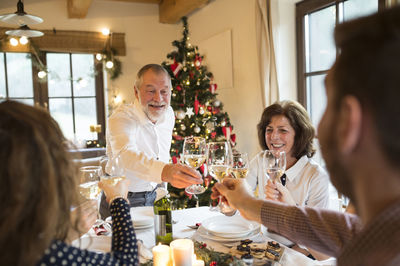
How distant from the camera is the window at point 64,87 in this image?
208 inches

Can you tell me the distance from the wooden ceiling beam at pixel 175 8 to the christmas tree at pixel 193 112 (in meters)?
1.10

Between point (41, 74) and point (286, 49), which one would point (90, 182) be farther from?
point (41, 74)

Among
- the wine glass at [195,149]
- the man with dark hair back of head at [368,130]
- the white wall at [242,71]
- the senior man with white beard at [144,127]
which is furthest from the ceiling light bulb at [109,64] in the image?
the man with dark hair back of head at [368,130]

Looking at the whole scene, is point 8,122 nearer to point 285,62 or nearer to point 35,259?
point 35,259

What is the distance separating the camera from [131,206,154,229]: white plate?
156 centimetres

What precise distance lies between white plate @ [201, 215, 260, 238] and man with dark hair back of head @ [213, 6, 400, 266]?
70cm

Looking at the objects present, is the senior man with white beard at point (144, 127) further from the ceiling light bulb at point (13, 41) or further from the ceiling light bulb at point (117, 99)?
the ceiling light bulb at point (13, 41)

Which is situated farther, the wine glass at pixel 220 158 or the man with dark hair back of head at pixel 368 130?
the wine glass at pixel 220 158

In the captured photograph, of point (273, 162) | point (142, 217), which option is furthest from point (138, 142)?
point (273, 162)

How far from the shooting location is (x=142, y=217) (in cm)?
165

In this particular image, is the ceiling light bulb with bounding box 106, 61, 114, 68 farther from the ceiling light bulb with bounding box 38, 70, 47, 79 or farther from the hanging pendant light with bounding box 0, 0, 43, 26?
the hanging pendant light with bounding box 0, 0, 43, 26

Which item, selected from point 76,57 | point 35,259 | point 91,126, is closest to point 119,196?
point 35,259

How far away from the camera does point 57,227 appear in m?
0.82

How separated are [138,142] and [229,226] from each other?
1044 mm
